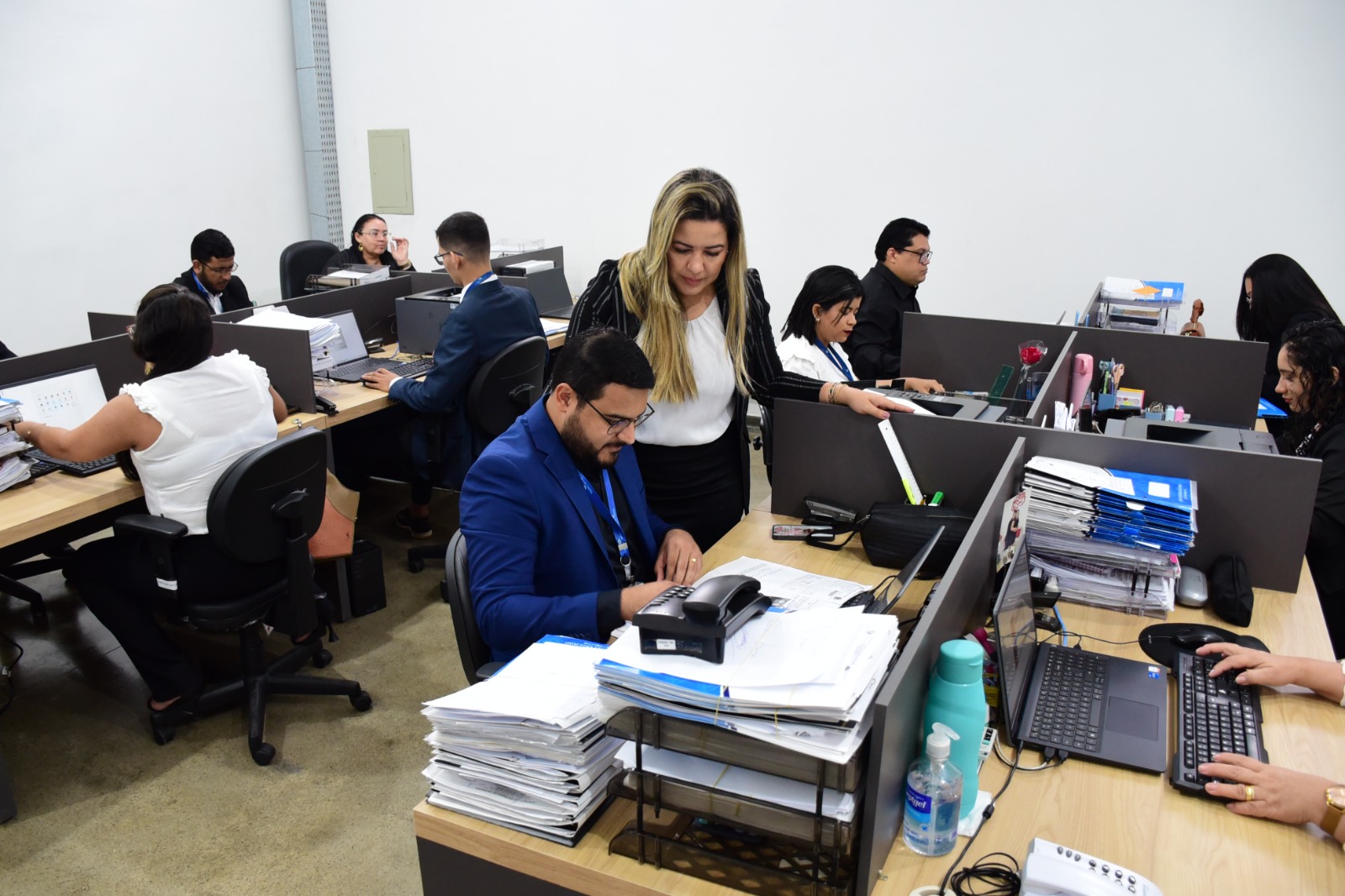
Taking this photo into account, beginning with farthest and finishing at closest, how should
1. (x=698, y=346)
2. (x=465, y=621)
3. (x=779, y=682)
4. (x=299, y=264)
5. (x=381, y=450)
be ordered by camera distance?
(x=299, y=264) < (x=381, y=450) < (x=698, y=346) < (x=465, y=621) < (x=779, y=682)

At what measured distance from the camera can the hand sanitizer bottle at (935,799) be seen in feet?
3.85

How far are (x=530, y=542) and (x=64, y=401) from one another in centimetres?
218

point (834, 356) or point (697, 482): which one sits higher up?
point (834, 356)

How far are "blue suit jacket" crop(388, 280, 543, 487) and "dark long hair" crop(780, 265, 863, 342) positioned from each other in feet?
3.61

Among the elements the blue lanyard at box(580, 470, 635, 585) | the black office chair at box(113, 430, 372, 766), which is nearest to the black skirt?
the blue lanyard at box(580, 470, 635, 585)

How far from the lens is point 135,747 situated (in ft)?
8.84

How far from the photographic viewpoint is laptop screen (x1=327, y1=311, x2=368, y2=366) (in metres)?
3.98

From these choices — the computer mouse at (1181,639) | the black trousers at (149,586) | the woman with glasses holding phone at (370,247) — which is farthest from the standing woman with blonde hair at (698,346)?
the woman with glasses holding phone at (370,247)

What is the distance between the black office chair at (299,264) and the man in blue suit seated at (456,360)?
1632 mm

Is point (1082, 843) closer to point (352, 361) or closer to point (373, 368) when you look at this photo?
point (373, 368)

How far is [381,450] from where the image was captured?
3.80m

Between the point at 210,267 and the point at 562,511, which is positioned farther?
the point at 210,267

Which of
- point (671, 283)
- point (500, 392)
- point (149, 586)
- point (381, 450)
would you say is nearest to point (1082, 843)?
point (671, 283)

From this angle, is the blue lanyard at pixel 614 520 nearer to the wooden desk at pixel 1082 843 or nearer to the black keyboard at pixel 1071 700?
the wooden desk at pixel 1082 843
